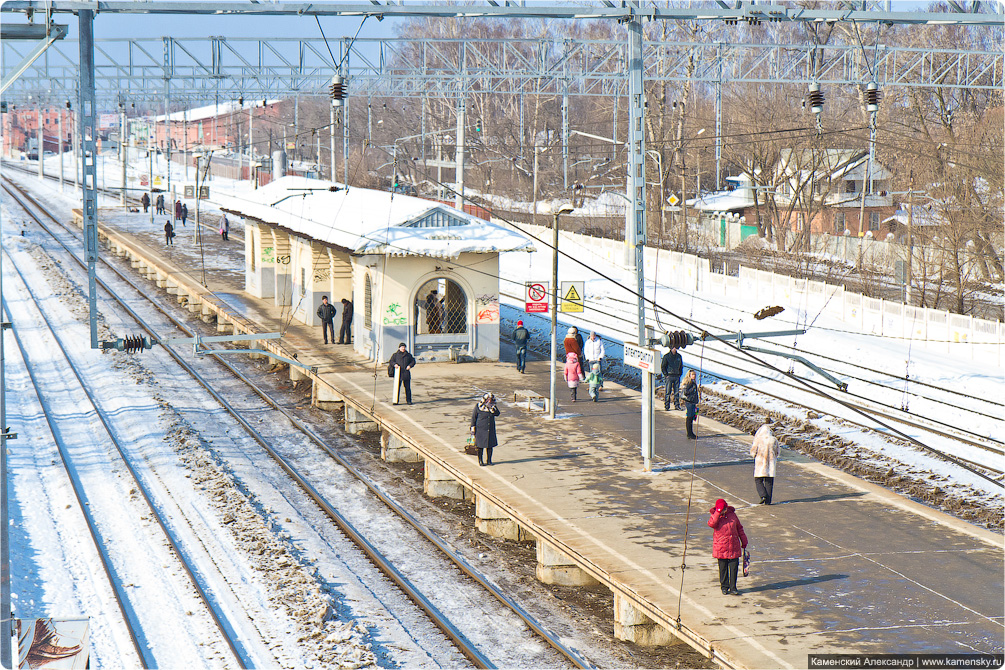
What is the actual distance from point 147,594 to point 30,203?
61.0 metres

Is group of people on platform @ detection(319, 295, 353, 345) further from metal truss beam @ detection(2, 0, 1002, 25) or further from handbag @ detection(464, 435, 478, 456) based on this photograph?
metal truss beam @ detection(2, 0, 1002, 25)

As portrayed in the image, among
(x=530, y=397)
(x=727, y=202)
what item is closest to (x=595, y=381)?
(x=530, y=397)

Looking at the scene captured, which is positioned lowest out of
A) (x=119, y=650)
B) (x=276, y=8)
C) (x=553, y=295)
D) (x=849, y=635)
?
(x=119, y=650)

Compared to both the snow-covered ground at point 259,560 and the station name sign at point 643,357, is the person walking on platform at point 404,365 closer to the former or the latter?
the snow-covered ground at point 259,560

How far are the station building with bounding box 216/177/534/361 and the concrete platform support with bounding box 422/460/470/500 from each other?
615cm

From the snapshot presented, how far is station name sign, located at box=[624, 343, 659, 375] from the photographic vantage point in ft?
50.5

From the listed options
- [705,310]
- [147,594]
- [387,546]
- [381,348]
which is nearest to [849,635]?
[387,546]

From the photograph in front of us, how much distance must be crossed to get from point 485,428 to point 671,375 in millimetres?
5151

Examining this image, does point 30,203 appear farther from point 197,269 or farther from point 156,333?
point 156,333

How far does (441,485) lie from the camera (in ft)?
57.7

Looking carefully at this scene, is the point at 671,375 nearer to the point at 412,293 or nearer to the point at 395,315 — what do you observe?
the point at 412,293

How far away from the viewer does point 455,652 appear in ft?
39.3

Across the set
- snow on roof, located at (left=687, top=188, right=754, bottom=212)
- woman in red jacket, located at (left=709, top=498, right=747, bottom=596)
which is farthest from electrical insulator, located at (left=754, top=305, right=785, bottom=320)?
snow on roof, located at (left=687, top=188, right=754, bottom=212)

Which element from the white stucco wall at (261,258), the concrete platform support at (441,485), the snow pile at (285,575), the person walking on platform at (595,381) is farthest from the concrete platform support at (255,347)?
the concrete platform support at (441,485)
